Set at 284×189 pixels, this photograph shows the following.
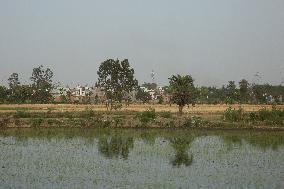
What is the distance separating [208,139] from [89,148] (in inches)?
496

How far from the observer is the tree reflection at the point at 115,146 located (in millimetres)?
33750

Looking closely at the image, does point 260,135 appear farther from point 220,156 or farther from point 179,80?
point 179,80

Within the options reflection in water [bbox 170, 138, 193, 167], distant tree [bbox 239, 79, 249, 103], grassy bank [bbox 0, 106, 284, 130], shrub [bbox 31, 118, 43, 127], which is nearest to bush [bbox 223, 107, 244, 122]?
grassy bank [bbox 0, 106, 284, 130]

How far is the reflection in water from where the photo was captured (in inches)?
1177

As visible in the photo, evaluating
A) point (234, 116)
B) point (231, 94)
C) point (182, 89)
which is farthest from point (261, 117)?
point (231, 94)

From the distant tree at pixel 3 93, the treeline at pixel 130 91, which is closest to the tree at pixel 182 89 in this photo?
the treeline at pixel 130 91

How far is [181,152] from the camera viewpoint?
34.7m

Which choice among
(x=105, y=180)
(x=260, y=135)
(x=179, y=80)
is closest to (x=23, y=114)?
(x=179, y=80)

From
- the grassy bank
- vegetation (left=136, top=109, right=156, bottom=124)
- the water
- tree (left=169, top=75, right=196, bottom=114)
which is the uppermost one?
tree (left=169, top=75, right=196, bottom=114)

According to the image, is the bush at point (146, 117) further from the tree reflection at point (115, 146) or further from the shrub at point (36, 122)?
the shrub at point (36, 122)

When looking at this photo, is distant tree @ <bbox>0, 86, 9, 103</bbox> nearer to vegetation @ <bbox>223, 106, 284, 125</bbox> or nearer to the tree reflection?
vegetation @ <bbox>223, 106, 284, 125</bbox>

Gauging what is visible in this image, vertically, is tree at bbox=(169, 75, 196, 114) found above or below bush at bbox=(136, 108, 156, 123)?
above

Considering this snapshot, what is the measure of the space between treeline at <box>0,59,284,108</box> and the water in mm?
17846

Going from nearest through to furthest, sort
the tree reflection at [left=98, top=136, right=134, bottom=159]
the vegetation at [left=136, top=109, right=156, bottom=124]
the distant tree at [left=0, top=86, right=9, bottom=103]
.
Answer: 1. the tree reflection at [left=98, top=136, right=134, bottom=159]
2. the vegetation at [left=136, top=109, right=156, bottom=124]
3. the distant tree at [left=0, top=86, right=9, bottom=103]
